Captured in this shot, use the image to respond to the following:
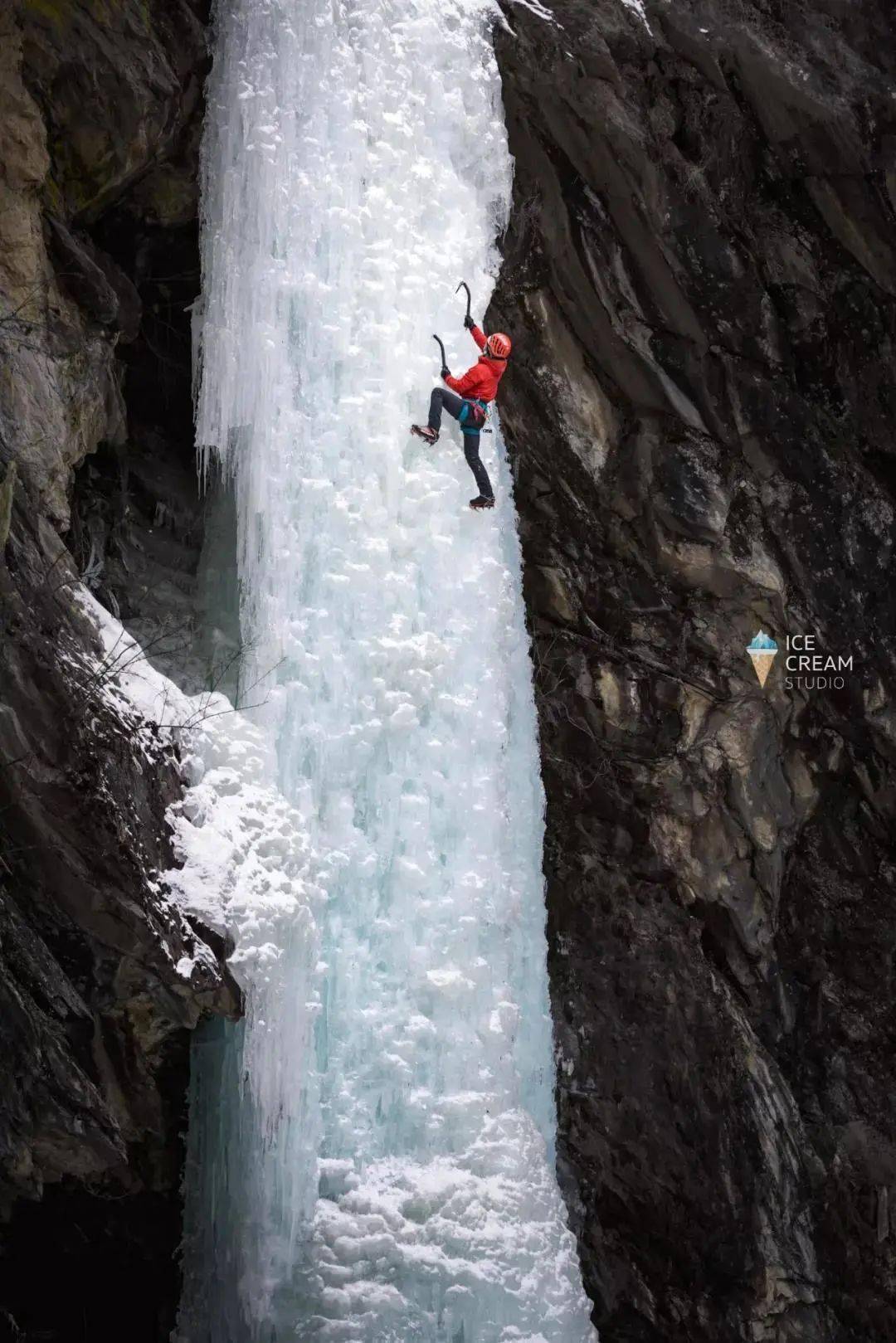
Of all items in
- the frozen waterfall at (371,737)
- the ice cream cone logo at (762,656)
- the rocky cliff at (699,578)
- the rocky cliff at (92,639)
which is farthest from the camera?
the ice cream cone logo at (762,656)

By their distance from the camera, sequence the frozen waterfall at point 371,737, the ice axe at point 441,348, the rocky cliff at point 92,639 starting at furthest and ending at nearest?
1. the ice axe at point 441,348
2. the frozen waterfall at point 371,737
3. the rocky cliff at point 92,639

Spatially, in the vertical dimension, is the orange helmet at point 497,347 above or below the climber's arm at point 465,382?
above

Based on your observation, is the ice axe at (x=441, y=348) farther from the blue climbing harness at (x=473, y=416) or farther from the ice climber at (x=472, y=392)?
the blue climbing harness at (x=473, y=416)

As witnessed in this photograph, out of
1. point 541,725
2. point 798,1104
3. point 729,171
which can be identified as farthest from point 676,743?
point 729,171

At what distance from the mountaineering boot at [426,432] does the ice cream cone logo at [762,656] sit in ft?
8.72

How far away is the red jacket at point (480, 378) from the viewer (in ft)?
26.9

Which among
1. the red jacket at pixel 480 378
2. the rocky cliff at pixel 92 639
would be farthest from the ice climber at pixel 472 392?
the rocky cliff at pixel 92 639

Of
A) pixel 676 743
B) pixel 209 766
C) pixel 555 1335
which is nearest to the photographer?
pixel 209 766

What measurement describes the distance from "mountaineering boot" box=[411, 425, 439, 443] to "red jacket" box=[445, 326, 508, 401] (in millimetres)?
286

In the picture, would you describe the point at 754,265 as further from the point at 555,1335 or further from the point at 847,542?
the point at 555,1335

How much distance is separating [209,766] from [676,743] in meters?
3.54

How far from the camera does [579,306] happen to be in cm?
920

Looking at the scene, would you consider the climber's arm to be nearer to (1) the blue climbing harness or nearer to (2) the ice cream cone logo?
(1) the blue climbing harness

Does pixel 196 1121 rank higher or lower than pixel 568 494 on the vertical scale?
lower
